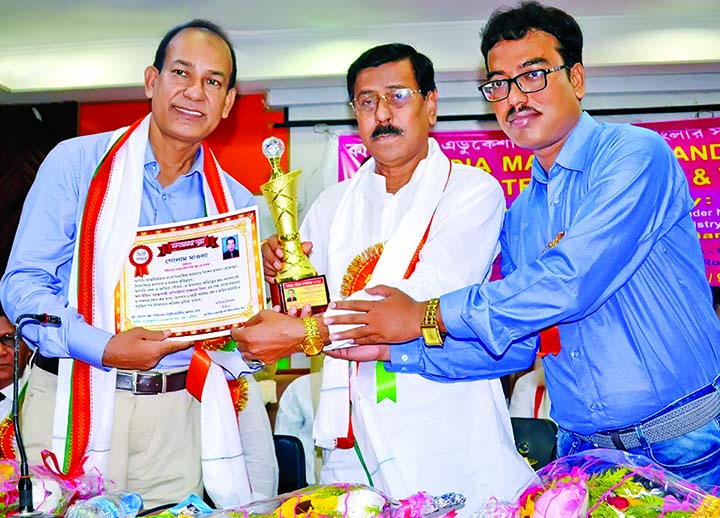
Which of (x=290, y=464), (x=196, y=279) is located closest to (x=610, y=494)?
(x=196, y=279)

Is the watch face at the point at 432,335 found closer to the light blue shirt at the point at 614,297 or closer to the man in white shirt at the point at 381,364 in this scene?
the light blue shirt at the point at 614,297

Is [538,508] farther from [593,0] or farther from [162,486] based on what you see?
[593,0]

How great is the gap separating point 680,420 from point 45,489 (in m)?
1.37

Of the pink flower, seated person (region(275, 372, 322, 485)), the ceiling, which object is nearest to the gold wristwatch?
the pink flower

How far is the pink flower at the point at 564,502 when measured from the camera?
1425 mm

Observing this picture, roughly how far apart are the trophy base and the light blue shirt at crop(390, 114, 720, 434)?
1.74 feet

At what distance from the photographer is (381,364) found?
2.54 m

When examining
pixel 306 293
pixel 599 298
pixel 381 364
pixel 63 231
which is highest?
pixel 63 231

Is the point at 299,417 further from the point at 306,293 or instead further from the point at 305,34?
the point at 305,34

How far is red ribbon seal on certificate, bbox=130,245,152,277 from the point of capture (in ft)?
8.11

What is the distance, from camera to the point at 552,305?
6.33 ft

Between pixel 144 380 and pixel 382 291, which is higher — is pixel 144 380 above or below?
below

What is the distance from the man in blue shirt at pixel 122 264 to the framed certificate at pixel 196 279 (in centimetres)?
6

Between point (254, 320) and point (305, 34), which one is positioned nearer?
point (254, 320)
